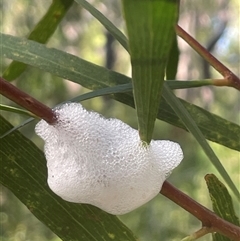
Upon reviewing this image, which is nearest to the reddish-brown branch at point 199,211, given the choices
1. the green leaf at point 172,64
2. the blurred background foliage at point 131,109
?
the green leaf at point 172,64

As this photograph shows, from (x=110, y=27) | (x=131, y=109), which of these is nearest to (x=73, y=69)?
(x=110, y=27)

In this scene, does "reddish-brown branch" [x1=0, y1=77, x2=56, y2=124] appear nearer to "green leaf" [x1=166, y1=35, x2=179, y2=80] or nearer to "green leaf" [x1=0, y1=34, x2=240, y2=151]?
"green leaf" [x1=0, y1=34, x2=240, y2=151]

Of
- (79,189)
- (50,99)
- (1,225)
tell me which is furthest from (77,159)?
(50,99)

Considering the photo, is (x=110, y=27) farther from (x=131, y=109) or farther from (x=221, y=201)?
(x=131, y=109)

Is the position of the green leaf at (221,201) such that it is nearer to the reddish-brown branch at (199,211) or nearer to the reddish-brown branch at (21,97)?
the reddish-brown branch at (199,211)

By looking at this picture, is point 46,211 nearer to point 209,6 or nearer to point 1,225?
point 1,225
